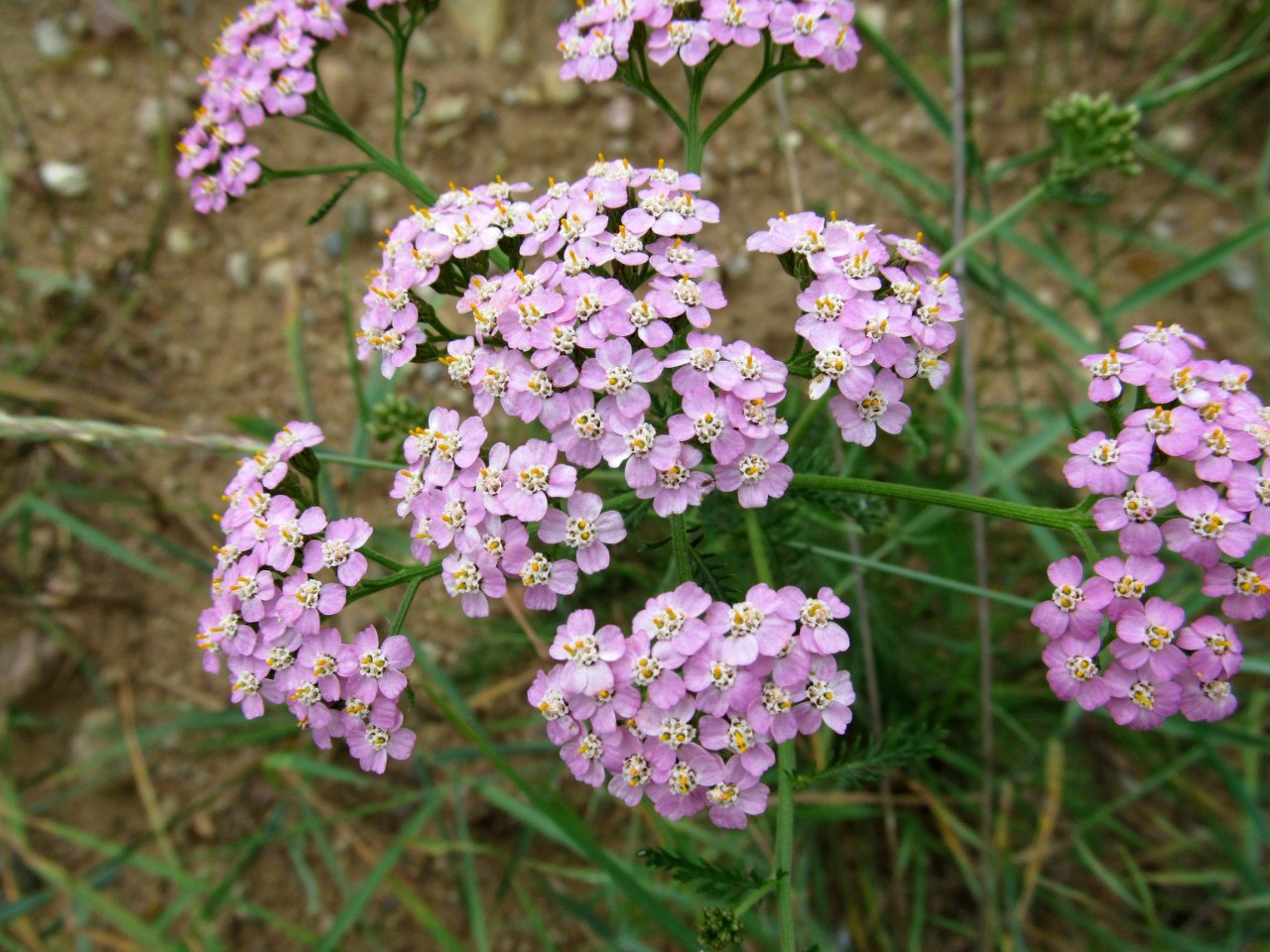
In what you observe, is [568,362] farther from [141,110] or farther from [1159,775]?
[141,110]

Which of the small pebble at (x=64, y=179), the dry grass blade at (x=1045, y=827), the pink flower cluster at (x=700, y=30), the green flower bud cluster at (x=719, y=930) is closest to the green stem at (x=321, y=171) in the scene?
the pink flower cluster at (x=700, y=30)

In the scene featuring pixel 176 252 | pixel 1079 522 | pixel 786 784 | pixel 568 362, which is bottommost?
pixel 786 784

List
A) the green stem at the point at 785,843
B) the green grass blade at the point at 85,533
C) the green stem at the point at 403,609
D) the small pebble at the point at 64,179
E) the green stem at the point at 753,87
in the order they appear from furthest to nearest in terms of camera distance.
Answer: the small pebble at the point at 64,179, the green grass blade at the point at 85,533, the green stem at the point at 753,87, the green stem at the point at 403,609, the green stem at the point at 785,843

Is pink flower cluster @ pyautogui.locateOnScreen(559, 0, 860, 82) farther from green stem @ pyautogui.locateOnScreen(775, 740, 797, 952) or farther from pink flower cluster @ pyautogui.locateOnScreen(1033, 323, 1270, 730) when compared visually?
green stem @ pyautogui.locateOnScreen(775, 740, 797, 952)

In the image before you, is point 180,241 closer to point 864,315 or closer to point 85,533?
A: point 85,533

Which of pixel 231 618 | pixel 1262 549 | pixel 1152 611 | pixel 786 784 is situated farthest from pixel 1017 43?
pixel 231 618

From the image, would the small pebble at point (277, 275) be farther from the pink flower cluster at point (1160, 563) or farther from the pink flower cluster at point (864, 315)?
the pink flower cluster at point (1160, 563)
